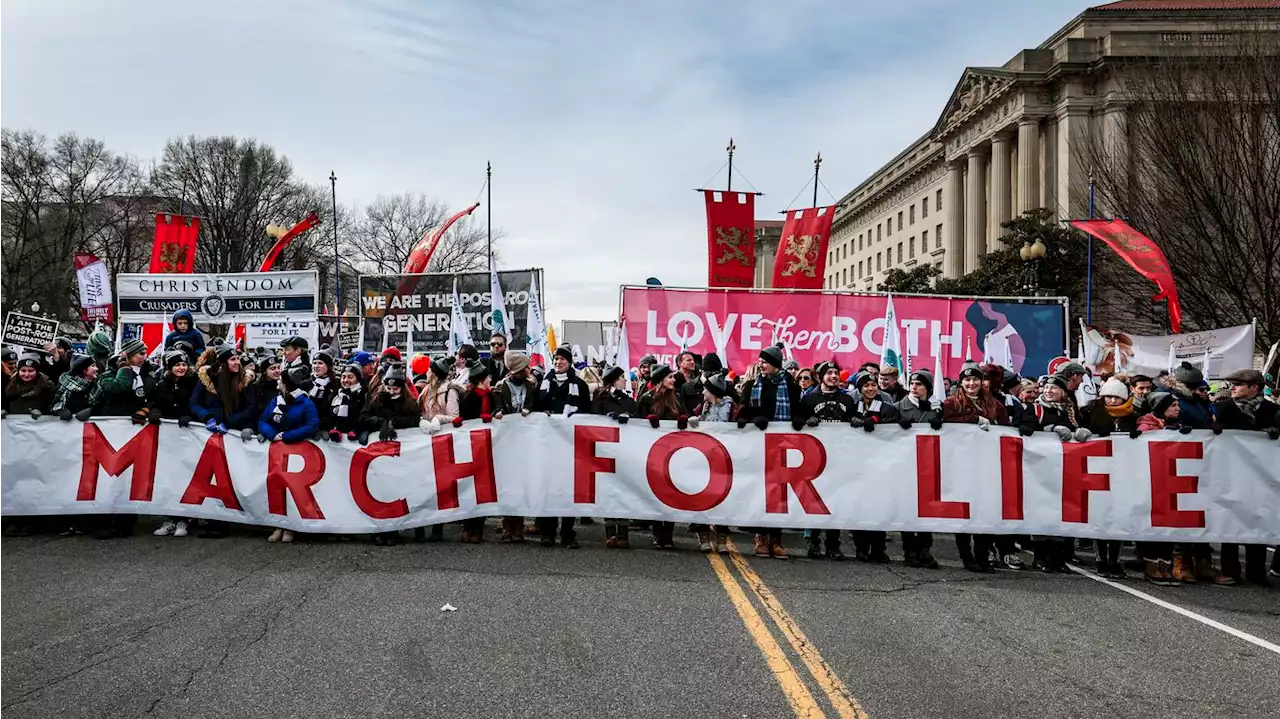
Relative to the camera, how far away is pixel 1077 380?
30.1ft

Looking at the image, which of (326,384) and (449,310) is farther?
(449,310)

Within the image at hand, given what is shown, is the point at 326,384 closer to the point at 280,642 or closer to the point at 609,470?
the point at 609,470

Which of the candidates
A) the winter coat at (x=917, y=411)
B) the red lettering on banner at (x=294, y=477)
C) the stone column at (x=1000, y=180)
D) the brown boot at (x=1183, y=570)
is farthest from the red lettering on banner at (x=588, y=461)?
the stone column at (x=1000, y=180)

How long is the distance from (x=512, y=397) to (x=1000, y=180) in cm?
5606

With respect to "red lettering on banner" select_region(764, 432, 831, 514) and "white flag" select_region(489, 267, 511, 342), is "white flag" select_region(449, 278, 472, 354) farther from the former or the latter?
"red lettering on banner" select_region(764, 432, 831, 514)

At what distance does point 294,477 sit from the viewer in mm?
7875

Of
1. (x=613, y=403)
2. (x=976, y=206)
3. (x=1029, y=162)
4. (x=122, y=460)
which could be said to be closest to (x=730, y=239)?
(x=613, y=403)

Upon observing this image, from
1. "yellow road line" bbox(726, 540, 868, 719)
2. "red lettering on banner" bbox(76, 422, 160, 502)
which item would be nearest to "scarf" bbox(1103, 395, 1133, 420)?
"yellow road line" bbox(726, 540, 868, 719)

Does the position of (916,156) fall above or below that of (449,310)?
above

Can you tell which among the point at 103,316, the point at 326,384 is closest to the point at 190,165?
the point at 103,316

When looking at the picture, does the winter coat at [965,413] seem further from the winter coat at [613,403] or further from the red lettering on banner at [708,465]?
the winter coat at [613,403]

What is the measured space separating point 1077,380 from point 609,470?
5.12 m

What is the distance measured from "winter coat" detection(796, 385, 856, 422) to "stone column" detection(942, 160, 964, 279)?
60.7 m

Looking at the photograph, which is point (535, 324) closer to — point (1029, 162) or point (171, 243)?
point (171, 243)
